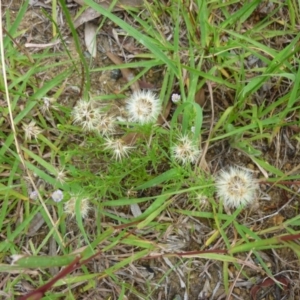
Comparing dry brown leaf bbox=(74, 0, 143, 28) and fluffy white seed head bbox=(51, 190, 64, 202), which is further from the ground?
dry brown leaf bbox=(74, 0, 143, 28)

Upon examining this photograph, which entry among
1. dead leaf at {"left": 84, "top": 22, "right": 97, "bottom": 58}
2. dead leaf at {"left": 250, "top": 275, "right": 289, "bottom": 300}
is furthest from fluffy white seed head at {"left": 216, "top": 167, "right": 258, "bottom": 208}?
dead leaf at {"left": 84, "top": 22, "right": 97, "bottom": 58}

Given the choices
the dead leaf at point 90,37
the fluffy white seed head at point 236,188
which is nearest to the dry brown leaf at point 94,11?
the dead leaf at point 90,37

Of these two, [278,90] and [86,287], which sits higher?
[278,90]

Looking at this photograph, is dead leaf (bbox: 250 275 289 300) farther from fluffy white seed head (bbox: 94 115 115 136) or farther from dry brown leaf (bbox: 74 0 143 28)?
dry brown leaf (bbox: 74 0 143 28)

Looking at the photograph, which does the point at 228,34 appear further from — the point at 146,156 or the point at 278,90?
the point at 146,156

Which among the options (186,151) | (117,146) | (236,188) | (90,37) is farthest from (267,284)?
(90,37)

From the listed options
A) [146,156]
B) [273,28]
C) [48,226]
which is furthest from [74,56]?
[273,28]

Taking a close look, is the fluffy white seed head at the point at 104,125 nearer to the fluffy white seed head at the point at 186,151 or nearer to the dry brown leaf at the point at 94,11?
the fluffy white seed head at the point at 186,151
